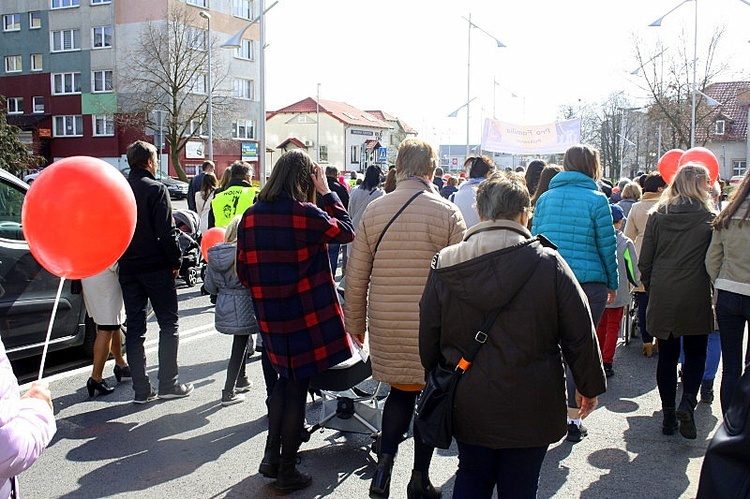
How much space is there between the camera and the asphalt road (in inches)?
169

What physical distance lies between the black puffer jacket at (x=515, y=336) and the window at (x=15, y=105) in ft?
187

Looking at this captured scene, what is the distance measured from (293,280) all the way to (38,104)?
178ft

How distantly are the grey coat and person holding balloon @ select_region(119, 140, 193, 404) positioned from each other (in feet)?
1.29

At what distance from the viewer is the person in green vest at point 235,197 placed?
7.65m

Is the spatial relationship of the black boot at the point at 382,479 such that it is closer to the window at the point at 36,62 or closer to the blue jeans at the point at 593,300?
the blue jeans at the point at 593,300

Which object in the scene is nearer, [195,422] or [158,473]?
[158,473]

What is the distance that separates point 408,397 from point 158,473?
177 centimetres

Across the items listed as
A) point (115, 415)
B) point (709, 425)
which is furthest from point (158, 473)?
point (709, 425)

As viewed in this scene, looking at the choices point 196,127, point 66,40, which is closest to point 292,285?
point 196,127

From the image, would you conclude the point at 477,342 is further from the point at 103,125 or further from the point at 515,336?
the point at 103,125

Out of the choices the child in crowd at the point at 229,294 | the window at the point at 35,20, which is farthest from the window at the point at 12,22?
the child in crowd at the point at 229,294

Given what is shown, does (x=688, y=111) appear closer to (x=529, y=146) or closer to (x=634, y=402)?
(x=529, y=146)

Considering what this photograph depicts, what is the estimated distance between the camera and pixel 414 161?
165 inches

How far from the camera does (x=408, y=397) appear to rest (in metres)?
4.07
